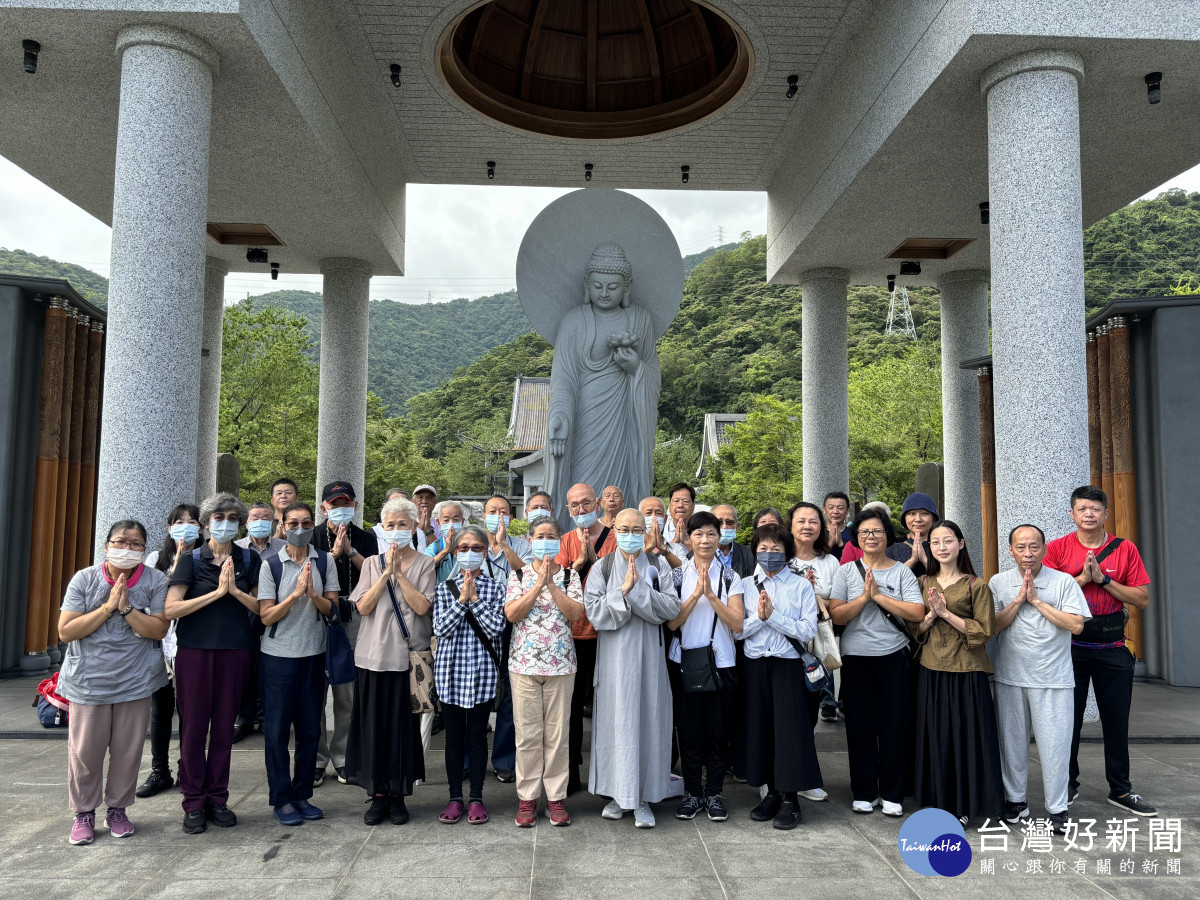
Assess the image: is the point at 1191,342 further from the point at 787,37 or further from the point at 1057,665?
the point at 1057,665

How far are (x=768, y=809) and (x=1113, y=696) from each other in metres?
2.08

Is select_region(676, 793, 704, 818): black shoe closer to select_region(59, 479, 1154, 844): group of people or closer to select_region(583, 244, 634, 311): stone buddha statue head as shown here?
select_region(59, 479, 1154, 844): group of people

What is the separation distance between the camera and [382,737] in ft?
14.7

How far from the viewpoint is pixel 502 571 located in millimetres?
4969

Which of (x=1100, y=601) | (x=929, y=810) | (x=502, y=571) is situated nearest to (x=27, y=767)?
(x=502, y=571)

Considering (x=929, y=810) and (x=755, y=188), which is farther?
(x=755, y=188)

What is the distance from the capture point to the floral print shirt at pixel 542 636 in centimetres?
452

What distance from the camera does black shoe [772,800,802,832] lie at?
445 centimetres

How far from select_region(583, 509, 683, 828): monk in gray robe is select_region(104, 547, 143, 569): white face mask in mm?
2302

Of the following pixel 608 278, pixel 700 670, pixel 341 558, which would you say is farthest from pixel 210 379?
pixel 700 670

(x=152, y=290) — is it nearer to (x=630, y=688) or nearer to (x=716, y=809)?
(x=630, y=688)

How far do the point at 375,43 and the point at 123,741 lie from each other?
7.15 m

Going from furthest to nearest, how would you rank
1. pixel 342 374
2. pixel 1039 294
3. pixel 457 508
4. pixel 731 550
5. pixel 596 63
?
1. pixel 342 374
2. pixel 596 63
3. pixel 1039 294
4. pixel 457 508
5. pixel 731 550

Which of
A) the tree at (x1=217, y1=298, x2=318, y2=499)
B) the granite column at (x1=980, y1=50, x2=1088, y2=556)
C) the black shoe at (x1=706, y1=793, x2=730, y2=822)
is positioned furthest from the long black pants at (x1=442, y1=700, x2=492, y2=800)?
the tree at (x1=217, y1=298, x2=318, y2=499)
